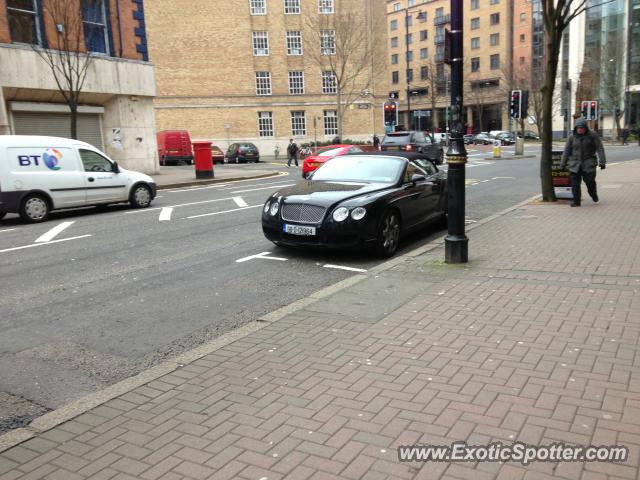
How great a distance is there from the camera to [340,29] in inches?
1870

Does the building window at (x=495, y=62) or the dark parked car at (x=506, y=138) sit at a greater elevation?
the building window at (x=495, y=62)

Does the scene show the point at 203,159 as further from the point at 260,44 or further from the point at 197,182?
the point at 260,44

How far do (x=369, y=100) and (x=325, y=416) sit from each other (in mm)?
53976

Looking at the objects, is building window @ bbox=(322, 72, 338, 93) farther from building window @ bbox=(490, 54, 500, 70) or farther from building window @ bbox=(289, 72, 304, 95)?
building window @ bbox=(490, 54, 500, 70)

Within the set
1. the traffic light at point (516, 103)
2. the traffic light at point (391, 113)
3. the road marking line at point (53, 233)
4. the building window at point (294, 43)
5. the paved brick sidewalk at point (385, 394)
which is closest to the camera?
the paved brick sidewalk at point (385, 394)

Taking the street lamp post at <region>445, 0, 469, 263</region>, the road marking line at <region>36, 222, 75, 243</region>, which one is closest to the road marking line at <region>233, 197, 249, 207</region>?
the road marking line at <region>36, 222, 75, 243</region>

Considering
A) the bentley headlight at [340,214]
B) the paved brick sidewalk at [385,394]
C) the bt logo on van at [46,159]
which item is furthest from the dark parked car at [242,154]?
the paved brick sidewalk at [385,394]

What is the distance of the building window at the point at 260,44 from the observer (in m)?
53.3

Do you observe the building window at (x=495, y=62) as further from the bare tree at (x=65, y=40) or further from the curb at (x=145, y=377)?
the curb at (x=145, y=377)

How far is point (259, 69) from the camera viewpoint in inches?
2110

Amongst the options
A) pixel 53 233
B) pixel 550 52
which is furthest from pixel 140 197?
pixel 550 52

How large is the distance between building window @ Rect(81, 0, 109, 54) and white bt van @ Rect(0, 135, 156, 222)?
13152 mm

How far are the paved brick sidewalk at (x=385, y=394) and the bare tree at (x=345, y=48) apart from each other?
4247 centimetres

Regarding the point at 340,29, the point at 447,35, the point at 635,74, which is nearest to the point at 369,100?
the point at 340,29
